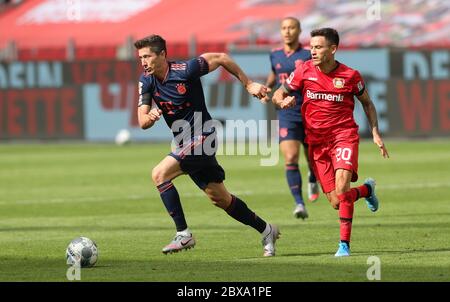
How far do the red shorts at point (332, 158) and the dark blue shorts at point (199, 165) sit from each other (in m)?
1.00

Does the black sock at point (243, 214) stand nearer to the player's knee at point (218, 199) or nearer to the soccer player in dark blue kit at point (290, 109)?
the player's knee at point (218, 199)

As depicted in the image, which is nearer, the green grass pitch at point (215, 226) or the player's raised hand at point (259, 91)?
the green grass pitch at point (215, 226)

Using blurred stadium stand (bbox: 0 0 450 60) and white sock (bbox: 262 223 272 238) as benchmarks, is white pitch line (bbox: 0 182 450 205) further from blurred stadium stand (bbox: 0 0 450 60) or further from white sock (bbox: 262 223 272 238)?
blurred stadium stand (bbox: 0 0 450 60)

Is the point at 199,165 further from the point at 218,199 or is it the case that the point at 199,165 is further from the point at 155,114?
the point at 155,114

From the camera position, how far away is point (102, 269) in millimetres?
10164

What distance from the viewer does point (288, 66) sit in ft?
50.7

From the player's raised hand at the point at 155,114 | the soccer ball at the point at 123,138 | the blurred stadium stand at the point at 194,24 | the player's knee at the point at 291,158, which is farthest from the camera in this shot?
the blurred stadium stand at the point at 194,24

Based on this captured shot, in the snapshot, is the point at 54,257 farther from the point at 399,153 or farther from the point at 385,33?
the point at 385,33

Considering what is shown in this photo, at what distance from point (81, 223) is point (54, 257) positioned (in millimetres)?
3491

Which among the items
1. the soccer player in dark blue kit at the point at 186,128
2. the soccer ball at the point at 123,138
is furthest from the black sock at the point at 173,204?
the soccer ball at the point at 123,138

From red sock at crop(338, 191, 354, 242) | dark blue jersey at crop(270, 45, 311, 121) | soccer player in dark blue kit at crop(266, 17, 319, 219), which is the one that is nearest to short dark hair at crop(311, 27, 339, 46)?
red sock at crop(338, 191, 354, 242)

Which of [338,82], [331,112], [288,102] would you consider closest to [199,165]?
[288,102]

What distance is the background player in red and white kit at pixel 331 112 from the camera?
1096 centimetres

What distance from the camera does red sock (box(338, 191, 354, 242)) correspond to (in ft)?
34.7
